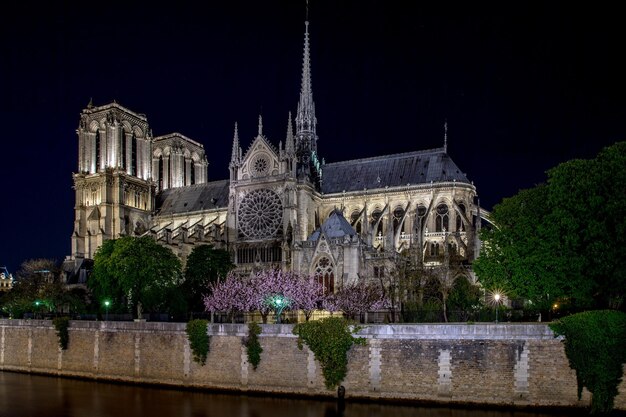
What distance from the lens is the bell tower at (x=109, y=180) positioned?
248 ft

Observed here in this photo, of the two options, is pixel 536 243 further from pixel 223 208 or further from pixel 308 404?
pixel 223 208

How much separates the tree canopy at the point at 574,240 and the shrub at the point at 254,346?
1263 centimetres

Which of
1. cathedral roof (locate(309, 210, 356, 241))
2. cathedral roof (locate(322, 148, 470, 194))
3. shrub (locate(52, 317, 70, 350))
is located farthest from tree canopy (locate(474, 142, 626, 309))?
cathedral roof (locate(322, 148, 470, 194))

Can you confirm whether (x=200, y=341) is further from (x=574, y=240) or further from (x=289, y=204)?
(x=289, y=204)

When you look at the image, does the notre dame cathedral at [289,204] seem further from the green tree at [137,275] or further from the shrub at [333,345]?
the shrub at [333,345]

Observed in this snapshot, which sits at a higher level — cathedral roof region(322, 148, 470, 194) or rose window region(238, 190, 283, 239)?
cathedral roof region(322, 148, 470, 194)

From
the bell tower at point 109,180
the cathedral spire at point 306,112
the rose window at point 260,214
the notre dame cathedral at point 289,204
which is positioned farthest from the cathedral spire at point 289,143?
the bell tower at point 109,180

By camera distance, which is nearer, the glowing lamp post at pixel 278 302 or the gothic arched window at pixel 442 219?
the glowing lamp post at pixel 278 302

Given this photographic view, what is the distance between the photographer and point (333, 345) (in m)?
30.0

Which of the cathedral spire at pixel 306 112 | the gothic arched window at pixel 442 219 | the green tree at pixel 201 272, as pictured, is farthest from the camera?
the cathedral spire at pixel 306 112

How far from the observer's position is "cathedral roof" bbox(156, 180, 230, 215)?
76938 millimetres

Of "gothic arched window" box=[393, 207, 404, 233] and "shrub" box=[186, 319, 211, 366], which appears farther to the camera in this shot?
"gothic arched window" box=[393, 207, 404, 233]

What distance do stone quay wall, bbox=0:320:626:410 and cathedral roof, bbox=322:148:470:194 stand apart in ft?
115

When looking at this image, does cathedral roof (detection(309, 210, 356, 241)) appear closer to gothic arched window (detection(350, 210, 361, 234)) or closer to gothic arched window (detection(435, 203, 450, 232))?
gothic arched window (detection(350, 210, 361, 234))
